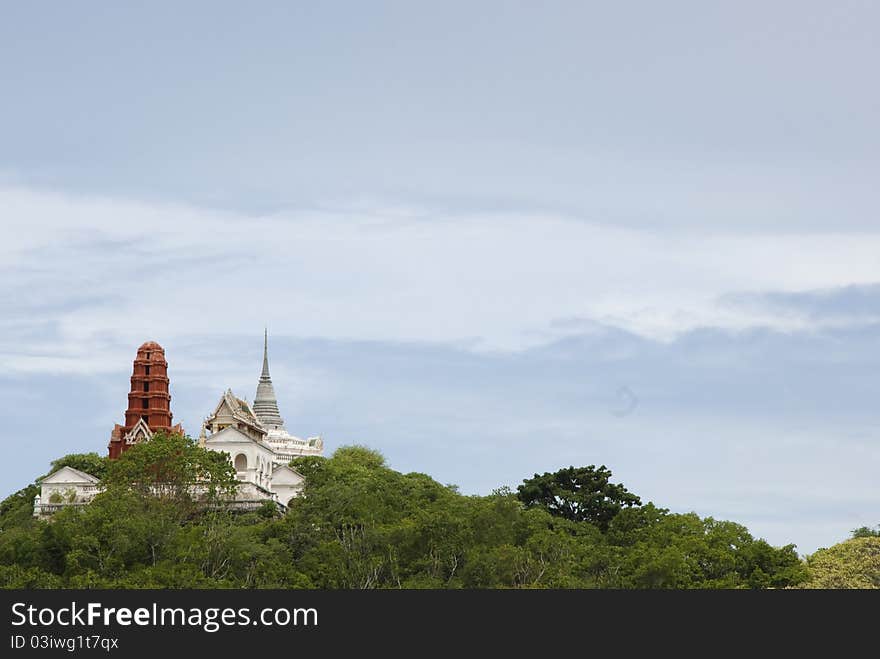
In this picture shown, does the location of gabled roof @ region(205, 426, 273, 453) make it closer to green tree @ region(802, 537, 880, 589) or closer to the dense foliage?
the dense foliage

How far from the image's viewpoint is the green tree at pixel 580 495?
109 metres

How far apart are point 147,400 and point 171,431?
324 cm

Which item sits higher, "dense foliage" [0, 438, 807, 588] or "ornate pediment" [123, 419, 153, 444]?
"ornate pediment" [123, 419, 153, 444]

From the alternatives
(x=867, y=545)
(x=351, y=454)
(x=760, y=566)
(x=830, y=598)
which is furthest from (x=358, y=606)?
(x=351, y=454)

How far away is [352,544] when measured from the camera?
3487 inches

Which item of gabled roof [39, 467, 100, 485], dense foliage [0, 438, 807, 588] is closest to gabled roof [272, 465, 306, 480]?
dense foliage [0, 438, 807, 588]

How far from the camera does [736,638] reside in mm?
63125

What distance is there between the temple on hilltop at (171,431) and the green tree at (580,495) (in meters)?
16.4

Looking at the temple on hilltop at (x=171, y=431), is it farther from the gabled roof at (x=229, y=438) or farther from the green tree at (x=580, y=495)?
the green tree at (x=580, y=495)

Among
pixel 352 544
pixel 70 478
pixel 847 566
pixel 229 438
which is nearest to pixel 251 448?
pixel 229 438

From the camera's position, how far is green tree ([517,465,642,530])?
109 m

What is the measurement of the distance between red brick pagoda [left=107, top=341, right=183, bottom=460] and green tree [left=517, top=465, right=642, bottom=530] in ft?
98.7

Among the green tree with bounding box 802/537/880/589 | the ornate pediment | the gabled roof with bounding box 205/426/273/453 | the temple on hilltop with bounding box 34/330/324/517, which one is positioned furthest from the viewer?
the ornate pediment

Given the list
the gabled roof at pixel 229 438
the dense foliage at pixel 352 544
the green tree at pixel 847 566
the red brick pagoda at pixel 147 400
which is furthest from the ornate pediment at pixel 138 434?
the green tree at pixel 847 566
